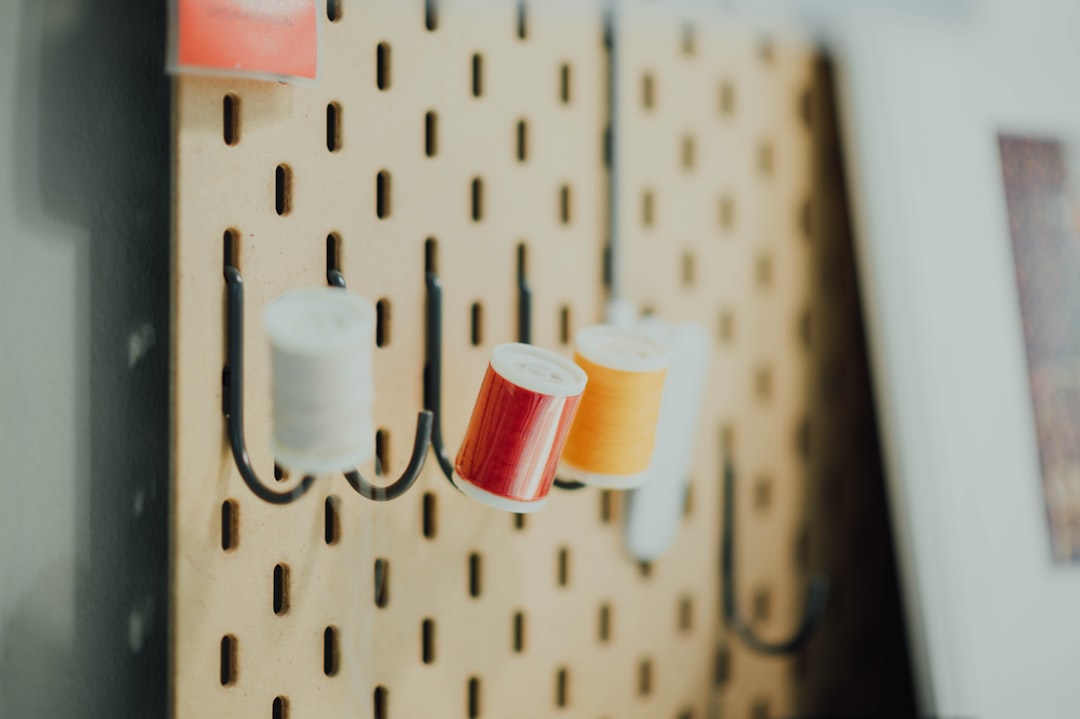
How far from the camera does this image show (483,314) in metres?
0.63

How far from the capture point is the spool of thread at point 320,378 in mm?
420

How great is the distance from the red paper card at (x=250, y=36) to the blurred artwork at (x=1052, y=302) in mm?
691

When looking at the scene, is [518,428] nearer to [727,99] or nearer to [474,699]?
[474,699]

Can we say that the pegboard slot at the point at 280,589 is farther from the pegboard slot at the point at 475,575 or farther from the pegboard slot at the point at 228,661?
the pegboard slot at the point at 475,575

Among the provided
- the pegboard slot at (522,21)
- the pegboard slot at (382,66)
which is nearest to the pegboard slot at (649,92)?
the pegboard slot at (522,21)

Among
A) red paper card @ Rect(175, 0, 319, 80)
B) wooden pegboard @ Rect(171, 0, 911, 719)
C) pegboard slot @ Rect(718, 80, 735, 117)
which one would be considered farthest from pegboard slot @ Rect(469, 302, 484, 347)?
pegboard slot @ Rect(718, 80, 735, 117)

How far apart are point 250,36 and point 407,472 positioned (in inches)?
12.5

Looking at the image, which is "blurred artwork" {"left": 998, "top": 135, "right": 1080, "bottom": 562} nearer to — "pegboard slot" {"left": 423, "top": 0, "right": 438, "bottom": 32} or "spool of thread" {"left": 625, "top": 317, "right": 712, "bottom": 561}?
"spool of thread" {"left": 625, "top": 317, "right": 712, "bottom": 561}

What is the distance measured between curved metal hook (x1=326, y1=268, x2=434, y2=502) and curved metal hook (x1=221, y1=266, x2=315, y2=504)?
33 mm

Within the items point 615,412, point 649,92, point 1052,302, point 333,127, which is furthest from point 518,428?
point 1052,302

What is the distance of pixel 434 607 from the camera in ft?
2.05

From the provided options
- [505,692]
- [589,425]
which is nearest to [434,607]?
[505,692]

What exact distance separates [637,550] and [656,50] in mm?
471

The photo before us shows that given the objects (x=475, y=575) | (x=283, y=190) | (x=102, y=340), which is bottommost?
(x=475, y=575)
